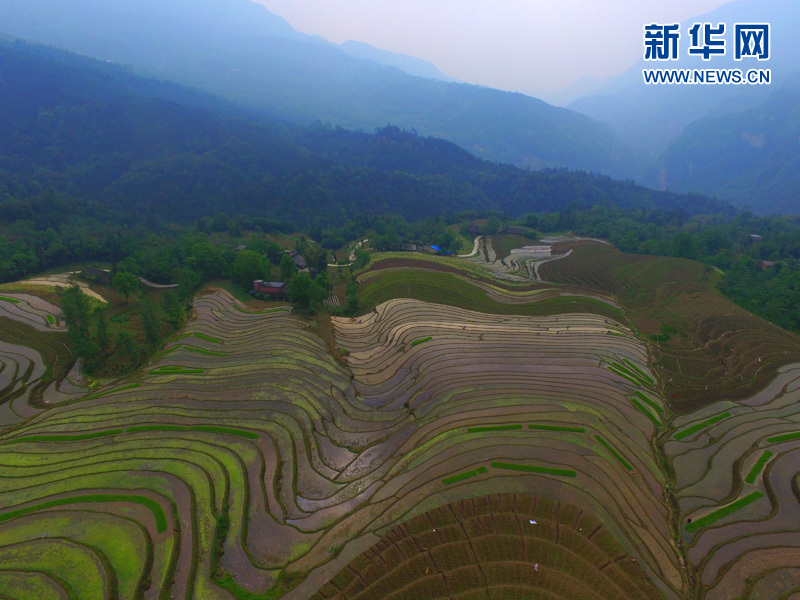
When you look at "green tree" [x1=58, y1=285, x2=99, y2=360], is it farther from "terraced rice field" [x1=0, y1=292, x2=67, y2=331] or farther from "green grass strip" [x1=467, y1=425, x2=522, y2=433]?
"green grass strip" [x1=467, y1=425, x2=522, y2=433]

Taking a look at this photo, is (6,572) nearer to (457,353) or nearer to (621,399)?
(457,353)

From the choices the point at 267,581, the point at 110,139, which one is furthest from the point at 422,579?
the point at 110,139

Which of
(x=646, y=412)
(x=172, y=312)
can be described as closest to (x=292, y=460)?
(x=172, y=312)

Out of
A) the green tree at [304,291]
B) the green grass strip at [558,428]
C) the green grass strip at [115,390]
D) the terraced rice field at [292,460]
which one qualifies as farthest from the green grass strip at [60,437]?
the green grass strip at [558,428]

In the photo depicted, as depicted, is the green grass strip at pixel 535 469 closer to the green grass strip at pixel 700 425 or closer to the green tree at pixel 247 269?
the green grass strip at pixel 700 425

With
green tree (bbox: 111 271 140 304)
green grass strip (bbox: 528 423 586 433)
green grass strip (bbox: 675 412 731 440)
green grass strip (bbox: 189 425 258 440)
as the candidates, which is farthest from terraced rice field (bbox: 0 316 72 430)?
green grass strip (bbox: 675 412 731 440)
